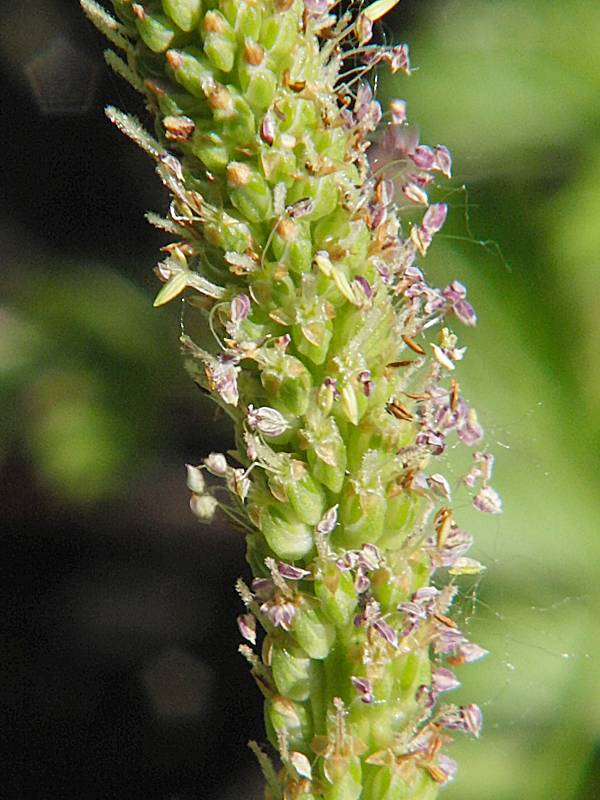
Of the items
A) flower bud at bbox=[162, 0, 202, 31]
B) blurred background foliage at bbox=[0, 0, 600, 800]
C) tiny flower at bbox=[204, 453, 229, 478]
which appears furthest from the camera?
blurred background foliage at bbox=[0, 0, 600, 800]

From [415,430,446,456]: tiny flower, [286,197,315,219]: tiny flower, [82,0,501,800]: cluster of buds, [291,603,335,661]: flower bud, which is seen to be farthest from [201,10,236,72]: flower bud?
[291,603,335,661]: flower bud

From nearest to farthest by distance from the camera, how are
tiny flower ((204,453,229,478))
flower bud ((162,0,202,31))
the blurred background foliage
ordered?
1. flower bud ((162,0,202,31))
2. tiny flower ((204,453,229,478))
3. the blurred background foliage

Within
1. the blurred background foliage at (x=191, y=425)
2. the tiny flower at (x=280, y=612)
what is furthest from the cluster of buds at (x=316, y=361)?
the blurred background foliage at (x=191, y=425)

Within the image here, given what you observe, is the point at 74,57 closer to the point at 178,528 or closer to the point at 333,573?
the point at 178,528

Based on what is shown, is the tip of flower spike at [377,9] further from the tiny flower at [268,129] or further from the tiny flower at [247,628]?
the tiny flower at [247,628]

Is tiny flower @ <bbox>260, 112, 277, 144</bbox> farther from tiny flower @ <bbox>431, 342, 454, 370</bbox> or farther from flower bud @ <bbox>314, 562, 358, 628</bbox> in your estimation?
flower bud @ <bbox>314, 562, 358, 628</bbox>

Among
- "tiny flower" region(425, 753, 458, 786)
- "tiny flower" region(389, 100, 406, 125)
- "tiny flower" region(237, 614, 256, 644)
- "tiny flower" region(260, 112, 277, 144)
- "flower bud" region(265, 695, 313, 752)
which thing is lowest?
"tiny flower" region(425, 753, 458, 786)
